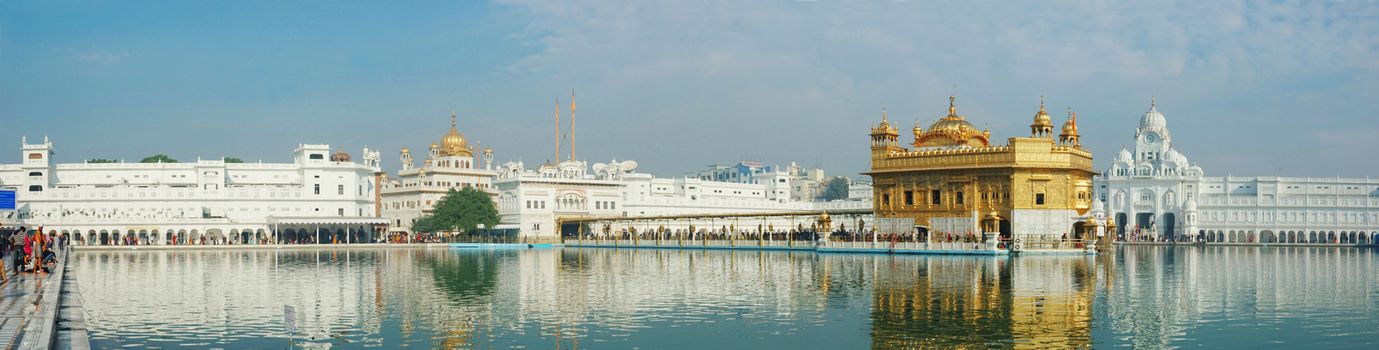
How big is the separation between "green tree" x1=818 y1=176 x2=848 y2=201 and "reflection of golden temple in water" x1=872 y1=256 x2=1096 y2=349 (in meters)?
120

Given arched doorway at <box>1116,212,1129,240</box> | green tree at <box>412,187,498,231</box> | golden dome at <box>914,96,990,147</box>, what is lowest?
arched doorway at <box>1116,212,1129,240</box>

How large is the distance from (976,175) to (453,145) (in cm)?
5513

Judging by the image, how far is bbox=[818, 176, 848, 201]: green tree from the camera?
157 m

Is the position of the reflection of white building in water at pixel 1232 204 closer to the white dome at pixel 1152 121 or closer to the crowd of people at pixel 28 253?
the white dome at pixel 1152 121

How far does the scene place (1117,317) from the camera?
22.0m

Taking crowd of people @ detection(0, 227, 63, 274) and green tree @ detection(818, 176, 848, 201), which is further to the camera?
green tree @ detection(818, 176, 848, 201)

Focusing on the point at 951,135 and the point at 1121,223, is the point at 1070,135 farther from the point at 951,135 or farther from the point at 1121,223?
the point at 1121,223

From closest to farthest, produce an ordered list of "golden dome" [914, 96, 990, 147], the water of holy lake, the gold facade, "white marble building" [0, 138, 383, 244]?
the water of holy lake
the gold facade
"golden dome" [914, 96, 990, 147]
"white marble building" [0, 138, 383, 244]

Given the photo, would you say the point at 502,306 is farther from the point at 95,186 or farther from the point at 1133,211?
the point at 1133,211

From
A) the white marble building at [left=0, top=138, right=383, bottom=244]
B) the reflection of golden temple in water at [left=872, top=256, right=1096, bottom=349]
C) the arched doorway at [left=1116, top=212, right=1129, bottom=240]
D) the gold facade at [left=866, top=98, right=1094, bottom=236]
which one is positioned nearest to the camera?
the reflection of golden temple in water at [left=872, top=256, right=1096, bottom=349]

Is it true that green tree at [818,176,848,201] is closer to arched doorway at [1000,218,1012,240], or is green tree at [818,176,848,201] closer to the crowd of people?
arched doorway at [1000,218,1012,240]

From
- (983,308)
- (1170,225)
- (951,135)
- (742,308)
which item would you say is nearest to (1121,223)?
(1170,225)

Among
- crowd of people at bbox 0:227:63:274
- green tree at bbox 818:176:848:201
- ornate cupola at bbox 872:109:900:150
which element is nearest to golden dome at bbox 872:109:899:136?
ornate cupola at bbox 872:109:900:150

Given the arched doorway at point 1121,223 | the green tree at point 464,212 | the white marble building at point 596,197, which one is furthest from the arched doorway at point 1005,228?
the arched doorway at point 1121,223
